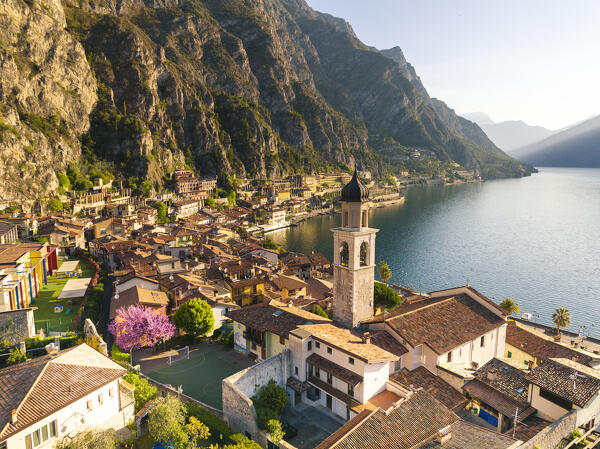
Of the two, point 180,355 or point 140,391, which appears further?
point 180,355

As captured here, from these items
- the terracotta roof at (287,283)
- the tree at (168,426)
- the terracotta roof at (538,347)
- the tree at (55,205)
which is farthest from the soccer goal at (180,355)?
→ the tree at (55,205)

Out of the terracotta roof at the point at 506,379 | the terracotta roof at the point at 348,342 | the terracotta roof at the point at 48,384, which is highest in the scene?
the terracotta roof at the point at 48,384

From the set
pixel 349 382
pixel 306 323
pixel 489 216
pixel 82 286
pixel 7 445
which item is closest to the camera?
pixel 7 445

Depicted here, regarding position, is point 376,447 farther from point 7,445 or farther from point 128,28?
point 128,28

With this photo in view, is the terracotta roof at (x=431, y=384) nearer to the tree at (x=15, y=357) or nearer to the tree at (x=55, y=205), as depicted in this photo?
the tree at (x=15, y=357)

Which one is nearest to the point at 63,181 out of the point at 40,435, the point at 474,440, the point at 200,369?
the point at 200,369

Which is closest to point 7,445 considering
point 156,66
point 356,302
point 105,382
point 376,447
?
point 105,382

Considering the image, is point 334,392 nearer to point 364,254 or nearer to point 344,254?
point 344,254
